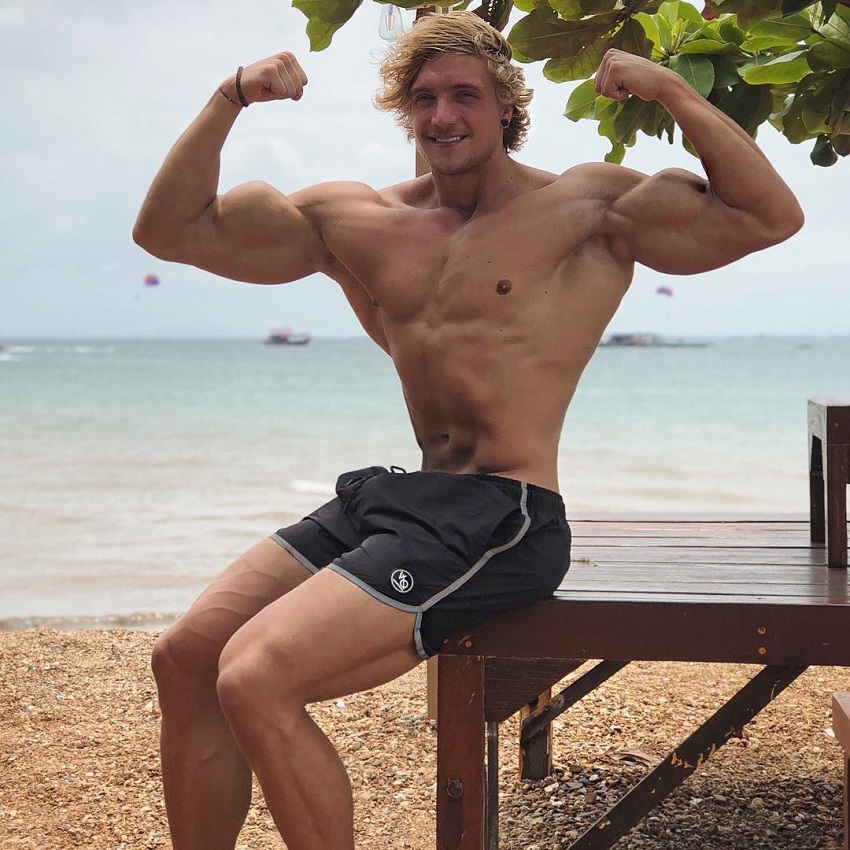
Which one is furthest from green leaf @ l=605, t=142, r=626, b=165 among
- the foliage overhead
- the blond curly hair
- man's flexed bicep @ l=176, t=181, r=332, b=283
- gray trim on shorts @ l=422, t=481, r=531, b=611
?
gray trim on shorts @ l=422, t=481, r=531, b=611

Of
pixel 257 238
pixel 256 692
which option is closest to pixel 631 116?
pixel 257 238

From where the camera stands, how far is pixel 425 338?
241cm

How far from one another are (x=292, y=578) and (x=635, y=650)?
28.4 inches

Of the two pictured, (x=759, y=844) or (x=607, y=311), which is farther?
(x=759, y=844)

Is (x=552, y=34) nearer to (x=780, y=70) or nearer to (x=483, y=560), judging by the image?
(x=780, y=70)

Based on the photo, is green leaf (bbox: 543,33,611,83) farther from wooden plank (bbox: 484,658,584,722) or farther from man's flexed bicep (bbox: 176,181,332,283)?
wooden plank (bbox: 484,658,584,722)

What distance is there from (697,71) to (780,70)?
0.19m

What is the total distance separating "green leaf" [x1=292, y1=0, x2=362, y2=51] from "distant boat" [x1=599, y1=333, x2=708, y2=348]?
4158cm

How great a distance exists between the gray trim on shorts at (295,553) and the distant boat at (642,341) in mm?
41566

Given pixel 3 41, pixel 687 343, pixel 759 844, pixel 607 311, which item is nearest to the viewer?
pixel 607 311

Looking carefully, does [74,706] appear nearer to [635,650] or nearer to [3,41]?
[635,650]

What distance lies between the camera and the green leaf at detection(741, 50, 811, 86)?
2338mm

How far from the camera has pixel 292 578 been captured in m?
Result: 2.31

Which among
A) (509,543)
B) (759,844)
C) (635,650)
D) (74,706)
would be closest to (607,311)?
(509,543)
